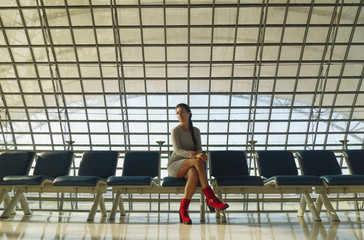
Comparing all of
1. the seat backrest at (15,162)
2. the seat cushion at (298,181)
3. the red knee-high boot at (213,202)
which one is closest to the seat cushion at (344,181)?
the seat cushion at (298,181)

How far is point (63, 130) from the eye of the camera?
14148 mm

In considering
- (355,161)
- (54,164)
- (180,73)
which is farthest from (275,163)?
(180,73)

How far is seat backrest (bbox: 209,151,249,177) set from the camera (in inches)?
263

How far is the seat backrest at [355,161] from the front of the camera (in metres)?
6.75

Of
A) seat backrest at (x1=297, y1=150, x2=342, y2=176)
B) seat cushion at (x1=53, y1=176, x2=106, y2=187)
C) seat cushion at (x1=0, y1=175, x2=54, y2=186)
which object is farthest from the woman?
seat backrest at (x1=297, y1=150, x2=342, y2=176)

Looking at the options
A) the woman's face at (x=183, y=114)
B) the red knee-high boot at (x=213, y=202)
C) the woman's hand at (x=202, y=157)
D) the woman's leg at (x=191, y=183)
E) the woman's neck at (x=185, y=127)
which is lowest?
the red knee-high boot at (x=213, y=202)

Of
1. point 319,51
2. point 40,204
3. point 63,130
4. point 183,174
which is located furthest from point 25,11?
point 319,51

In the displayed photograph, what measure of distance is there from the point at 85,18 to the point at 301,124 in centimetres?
963

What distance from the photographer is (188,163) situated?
529 centimetres

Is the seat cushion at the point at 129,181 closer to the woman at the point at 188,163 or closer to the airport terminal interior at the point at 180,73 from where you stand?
the woman at the point at 188,163

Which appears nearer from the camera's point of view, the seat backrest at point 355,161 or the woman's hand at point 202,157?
the woman's hand at point 202,157

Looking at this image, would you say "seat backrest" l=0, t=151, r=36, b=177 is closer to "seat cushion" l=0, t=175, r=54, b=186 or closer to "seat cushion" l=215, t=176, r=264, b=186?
"seat cushion" l=0, t=175, r=54, b=186

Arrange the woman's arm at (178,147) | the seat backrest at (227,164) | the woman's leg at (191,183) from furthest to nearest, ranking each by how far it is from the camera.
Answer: the seat backrest at (227,164) < the woman's arm at (178,147) < the woman's leg at (191,183)

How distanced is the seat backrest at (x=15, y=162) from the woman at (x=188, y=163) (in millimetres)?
3380
